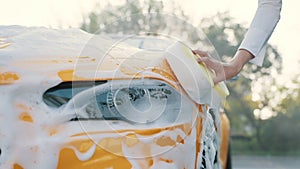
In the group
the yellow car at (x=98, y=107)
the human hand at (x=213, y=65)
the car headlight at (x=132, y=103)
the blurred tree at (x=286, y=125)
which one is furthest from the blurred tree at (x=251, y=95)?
the car headlight at (x=132, y=103)

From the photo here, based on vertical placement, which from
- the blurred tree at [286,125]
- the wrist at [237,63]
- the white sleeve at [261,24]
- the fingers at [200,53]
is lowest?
the blurred tree at [286,125]

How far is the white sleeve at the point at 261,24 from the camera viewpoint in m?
3.65

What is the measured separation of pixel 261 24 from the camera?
12.1 ft

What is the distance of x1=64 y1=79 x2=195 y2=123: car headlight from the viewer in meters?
2.85

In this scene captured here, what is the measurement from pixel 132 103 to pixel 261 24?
1.10m

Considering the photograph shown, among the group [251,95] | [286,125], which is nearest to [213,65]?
[286,125]

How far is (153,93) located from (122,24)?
480mm

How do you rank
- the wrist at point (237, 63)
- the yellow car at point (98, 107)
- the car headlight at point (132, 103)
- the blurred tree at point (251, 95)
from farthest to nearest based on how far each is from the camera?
the blurred tree at point (251, 95)
the wrist at point (237, 63)
the car headlight at point (132, 103)
the yellow car at point (98, 107)

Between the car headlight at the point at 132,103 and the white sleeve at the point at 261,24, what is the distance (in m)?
0.82

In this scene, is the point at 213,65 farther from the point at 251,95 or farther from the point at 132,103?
the point at 251,95

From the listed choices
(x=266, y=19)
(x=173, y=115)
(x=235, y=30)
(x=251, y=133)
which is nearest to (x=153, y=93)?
(x=173, y=115)

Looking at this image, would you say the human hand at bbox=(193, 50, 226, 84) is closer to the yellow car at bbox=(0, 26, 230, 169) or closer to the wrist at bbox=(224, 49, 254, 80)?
the wrist at bbox=(224, 49, 254, 80)

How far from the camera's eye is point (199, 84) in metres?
3.14

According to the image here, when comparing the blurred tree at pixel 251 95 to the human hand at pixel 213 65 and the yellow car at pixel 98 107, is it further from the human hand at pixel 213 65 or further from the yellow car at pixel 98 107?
the yellow car at pixel 98 107
